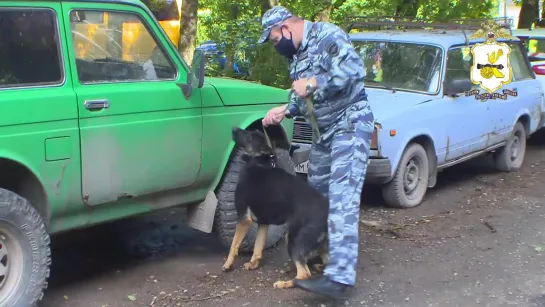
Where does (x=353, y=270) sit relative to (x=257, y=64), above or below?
below

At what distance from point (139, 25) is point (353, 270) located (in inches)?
86.7

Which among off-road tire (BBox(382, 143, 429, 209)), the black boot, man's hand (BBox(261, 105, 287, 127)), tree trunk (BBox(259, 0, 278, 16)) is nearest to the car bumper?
off-road tire (BBox(382, 143, 429, 209))

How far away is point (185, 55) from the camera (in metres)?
10.3

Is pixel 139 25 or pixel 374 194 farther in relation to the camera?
pixel 374 194

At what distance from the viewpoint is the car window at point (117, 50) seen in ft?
14.5

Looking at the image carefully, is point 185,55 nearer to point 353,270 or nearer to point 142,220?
point 142,220

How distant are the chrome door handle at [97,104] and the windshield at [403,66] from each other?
4.02 meters

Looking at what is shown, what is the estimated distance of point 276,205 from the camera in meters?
4.87

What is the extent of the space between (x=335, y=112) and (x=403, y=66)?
3.38 meters

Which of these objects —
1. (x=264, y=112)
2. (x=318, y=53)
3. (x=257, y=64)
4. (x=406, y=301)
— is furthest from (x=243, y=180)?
(x=257, y=64)

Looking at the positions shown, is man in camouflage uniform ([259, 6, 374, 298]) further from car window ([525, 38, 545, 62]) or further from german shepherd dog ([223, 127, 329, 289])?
car window ([525, 38, 545, 62])

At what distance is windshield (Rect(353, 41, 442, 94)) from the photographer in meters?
7.61

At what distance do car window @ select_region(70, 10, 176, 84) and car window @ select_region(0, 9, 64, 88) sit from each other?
15 centimetres

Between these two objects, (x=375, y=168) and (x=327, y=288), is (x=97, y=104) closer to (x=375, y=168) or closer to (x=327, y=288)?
(x=327, y=288)
